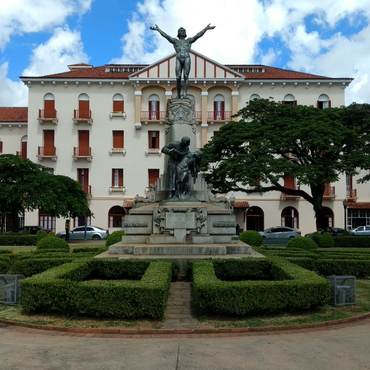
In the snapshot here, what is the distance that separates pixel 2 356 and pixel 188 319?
3547 millimetres

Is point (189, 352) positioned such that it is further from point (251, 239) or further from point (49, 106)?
point (49, 106)

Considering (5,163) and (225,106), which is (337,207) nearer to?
(225,106)

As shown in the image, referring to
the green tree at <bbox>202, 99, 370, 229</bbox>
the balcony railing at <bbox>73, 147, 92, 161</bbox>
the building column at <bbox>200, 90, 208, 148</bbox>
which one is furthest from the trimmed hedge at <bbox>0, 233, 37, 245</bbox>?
the building column at <bbox>200, 90, 208, 148</bbox>

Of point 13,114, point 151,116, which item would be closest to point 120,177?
point 151,116

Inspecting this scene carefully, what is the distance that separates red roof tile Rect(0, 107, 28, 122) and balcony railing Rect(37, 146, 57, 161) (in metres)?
5.21

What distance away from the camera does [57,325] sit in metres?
9.18

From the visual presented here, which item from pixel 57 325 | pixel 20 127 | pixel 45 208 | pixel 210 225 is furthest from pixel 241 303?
pixel 20 127

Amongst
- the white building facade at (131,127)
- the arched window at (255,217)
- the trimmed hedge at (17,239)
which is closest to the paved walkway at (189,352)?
the trimmed hedge at (17,239)

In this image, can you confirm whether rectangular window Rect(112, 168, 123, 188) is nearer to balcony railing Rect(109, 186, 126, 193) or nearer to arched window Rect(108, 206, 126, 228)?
balcony railing Rect(109, 186, 126, 193)

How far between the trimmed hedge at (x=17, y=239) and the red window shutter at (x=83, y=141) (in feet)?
55.2

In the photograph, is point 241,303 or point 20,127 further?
point 20,127

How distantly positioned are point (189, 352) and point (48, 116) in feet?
146

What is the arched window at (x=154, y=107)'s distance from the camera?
161ft

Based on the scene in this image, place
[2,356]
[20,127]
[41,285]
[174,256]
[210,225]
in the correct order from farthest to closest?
[20,127] → [210,225] → [174,256] → [41,285] → [2,356]
